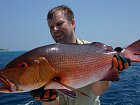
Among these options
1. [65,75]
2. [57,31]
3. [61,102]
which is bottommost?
[61,102]

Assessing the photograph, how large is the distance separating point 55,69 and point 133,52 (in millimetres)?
1264

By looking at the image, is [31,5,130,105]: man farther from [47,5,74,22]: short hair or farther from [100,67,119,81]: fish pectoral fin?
[100,67,119,81]: fish pectoral fin

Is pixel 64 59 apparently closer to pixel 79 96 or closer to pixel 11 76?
pixel 11 76

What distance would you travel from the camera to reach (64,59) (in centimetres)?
333

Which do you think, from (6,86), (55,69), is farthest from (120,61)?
(6,86)

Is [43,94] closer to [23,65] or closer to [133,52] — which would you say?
[23,65]

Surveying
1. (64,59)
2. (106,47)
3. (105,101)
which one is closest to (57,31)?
(106,47)

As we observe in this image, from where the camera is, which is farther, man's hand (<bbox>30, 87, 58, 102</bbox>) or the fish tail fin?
the fish tail fin

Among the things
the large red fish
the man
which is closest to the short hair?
the man

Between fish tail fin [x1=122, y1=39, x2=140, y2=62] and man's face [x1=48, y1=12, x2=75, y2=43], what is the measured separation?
1.01 metres

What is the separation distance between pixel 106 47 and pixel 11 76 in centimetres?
139

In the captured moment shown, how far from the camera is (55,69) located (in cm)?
322

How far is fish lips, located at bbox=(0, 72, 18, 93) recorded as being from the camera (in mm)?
3064

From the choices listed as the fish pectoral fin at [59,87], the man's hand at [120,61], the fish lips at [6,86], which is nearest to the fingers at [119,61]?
the man's hand at [120,61]
